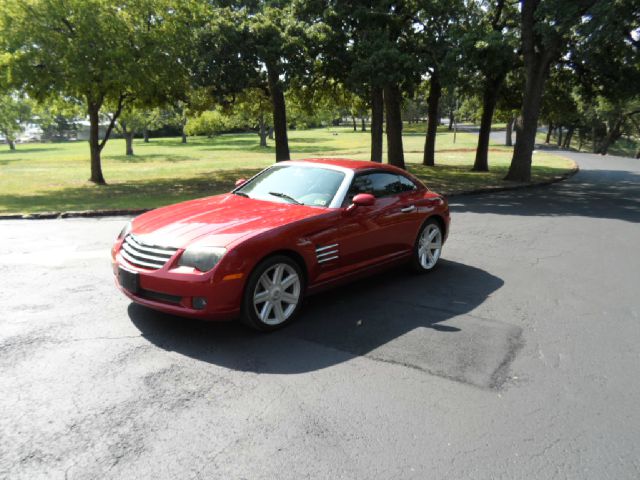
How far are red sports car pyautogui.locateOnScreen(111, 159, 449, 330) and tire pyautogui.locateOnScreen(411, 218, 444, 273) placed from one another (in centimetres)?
3

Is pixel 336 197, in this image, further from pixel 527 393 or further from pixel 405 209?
pixel 527 393

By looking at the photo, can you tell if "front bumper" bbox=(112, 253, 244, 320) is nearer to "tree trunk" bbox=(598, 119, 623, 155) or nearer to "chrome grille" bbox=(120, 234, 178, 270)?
"chrome grille" bbox=(120, 234, 178, 270)

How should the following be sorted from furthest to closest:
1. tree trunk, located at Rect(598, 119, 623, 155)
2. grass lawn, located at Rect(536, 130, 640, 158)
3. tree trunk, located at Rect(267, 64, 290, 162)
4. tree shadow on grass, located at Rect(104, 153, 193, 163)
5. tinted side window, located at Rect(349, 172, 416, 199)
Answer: grass lawn, located at Rect(536, 130, 640, 158)
tree trunk, located at Rect(598, 119, 623, 155)
tree shadow on grass, located at Rect(104, 153, 193, 163)
tree trunk, located at Rect(267, 64, 290, 162)
tinted side window, located at Rect(349, 172, 416, 199)

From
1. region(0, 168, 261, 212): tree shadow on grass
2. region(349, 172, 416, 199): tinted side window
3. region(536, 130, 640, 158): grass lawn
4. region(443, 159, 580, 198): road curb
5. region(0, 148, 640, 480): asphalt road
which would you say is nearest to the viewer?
region(0, 148, 640, 480): asphalt road

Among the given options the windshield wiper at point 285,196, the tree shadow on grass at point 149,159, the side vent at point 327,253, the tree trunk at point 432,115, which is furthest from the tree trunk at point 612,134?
the side vent at point 327,253

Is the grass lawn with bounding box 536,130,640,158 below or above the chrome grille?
below

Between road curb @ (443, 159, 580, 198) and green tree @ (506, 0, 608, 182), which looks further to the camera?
road curb @ (443, 159, 580, 198)

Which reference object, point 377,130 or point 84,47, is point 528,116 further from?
point 84,47

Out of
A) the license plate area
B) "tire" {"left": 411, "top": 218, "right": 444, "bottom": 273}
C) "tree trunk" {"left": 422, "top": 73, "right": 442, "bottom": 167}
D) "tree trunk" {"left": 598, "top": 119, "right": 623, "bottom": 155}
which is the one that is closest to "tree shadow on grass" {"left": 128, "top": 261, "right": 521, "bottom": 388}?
the license plate area

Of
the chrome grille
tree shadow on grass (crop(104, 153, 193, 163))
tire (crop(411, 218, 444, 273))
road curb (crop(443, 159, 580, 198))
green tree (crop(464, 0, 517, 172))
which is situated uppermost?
green tree (crop(464, 0, 517, 172))

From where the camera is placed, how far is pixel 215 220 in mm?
4793

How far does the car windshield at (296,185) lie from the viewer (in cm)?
541

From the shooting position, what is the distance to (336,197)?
5348mm

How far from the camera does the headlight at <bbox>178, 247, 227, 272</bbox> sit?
419cm
